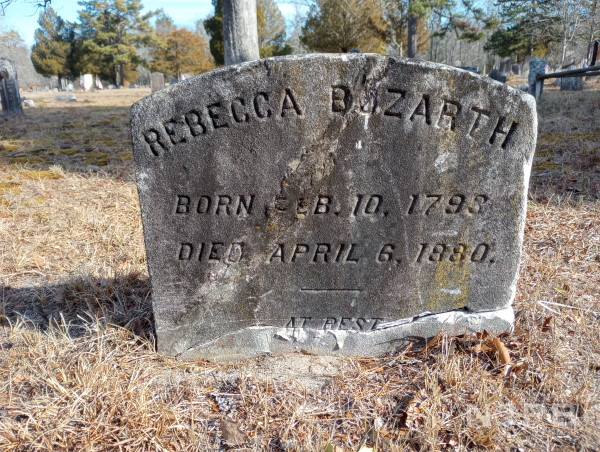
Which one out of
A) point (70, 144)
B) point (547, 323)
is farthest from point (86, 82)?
point (547, 323)

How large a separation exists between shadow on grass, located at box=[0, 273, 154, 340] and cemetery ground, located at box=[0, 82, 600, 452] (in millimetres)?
12

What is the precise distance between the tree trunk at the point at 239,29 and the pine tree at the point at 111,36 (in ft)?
129

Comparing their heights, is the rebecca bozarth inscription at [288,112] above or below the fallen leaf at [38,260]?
above

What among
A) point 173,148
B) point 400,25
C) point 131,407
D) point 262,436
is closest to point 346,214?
point 173,148

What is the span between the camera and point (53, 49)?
41188 mm

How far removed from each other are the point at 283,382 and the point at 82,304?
1.62 meters

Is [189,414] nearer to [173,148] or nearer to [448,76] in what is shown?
[173,148]

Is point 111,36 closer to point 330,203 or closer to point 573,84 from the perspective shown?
point 573,84

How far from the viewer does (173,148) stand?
2.10 m

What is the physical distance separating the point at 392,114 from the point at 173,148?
1.07 m

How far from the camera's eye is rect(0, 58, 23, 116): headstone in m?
10.3

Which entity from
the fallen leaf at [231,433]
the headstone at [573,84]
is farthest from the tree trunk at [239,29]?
the headstone at [573,84]

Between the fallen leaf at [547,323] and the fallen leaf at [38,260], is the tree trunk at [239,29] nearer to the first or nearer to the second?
the fallen leaf at [38,260]

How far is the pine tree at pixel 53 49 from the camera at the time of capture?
40.9 metres
